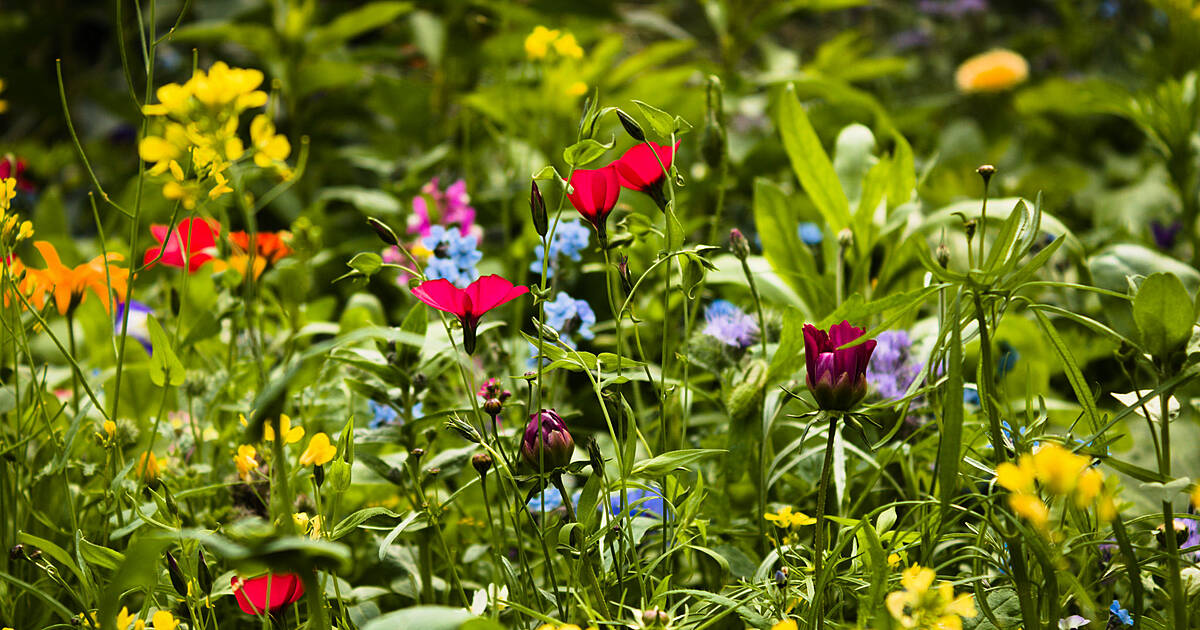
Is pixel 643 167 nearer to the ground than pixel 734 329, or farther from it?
farther from it

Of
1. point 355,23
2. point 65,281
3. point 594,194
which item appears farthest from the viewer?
point 355,23

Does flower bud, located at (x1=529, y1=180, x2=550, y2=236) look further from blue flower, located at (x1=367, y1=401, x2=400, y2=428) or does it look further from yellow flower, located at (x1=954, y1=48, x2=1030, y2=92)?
yellow flower, located at (x1=954, y1=48, x2=1030, y2=92)

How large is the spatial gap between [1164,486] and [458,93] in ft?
3.94

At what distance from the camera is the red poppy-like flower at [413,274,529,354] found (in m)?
0.44

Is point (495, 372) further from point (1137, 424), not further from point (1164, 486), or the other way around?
point (1137, 424)

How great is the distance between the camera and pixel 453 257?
0.73 metres

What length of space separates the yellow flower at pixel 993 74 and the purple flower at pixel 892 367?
4.02 ft

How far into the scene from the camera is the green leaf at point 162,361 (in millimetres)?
519

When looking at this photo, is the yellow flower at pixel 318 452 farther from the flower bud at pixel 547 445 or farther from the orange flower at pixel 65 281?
the orange flower at pixel 65 281

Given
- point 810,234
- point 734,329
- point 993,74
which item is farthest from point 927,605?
point 993,74

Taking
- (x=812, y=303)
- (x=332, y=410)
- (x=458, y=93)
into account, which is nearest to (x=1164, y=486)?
(x=812, y=303)

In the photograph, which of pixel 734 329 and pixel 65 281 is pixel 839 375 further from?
pixel 65 281

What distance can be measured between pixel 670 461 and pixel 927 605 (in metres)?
0.13

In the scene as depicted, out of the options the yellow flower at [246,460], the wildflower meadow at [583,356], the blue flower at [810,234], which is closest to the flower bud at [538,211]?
the wildflower meadow at [583,356]
